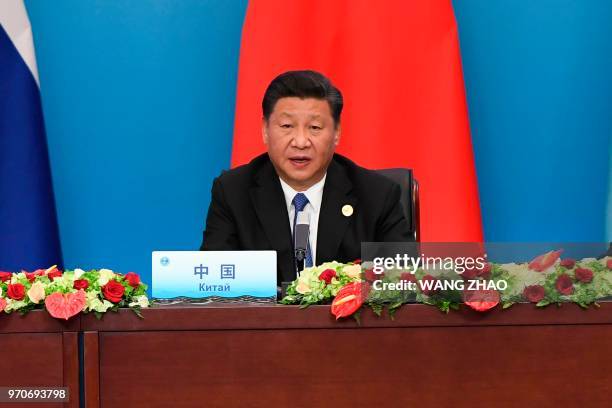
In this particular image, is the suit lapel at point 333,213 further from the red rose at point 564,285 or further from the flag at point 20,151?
the flag at point 20,151

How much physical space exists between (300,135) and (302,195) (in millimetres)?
169

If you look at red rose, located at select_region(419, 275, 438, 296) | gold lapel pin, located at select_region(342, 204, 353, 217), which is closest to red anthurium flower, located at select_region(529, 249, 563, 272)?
red rose, located at select_region(419, 275, 438, 296)

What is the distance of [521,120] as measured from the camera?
11.3 feet

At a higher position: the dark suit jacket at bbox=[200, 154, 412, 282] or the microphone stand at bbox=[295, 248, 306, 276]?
the dark suit jacket at bbox=[200, 154, 412, 282]

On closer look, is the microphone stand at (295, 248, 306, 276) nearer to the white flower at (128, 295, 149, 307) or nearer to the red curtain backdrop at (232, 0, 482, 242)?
the white flower at (128, 295, 149, 307)

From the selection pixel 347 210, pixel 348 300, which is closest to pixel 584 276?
pixel 348 300

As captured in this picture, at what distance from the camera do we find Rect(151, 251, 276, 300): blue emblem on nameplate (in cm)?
152

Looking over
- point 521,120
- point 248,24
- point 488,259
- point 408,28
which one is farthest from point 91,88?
point 488,259

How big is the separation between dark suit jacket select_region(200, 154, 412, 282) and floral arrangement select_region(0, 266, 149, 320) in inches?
28.9

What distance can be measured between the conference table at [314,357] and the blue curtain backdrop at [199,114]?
6.61 ft

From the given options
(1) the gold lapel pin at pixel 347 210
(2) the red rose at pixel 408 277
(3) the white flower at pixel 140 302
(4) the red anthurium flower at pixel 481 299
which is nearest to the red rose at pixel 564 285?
(4) the red anthurium flower at pixel 481 299

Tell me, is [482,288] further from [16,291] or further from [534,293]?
[16,291]

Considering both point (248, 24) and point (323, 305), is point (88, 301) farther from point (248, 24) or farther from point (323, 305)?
point (248, 24)

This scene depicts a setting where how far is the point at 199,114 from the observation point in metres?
3.48
